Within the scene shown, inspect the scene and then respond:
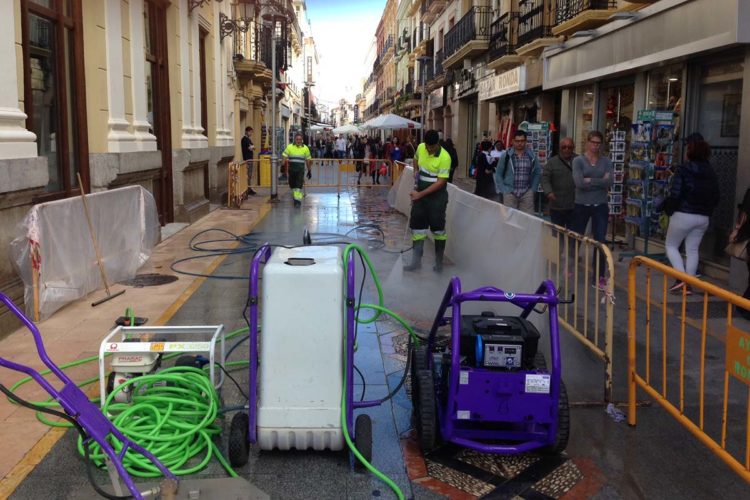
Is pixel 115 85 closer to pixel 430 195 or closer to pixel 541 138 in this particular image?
pixel 430 195

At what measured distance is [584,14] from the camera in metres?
13.9

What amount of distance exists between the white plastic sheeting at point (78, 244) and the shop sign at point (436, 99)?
29.6 metres

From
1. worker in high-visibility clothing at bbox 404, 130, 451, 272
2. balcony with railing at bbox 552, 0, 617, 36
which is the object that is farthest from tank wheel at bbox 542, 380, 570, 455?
balcony with railing at bbox 552, 0, 617, 36

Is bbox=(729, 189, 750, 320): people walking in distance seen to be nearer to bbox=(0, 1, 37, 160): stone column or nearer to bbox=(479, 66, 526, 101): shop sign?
bbox=(0, 1, 37, 160): stone column

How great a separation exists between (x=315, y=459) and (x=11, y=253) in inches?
147

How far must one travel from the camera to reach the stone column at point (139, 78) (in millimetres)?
10734

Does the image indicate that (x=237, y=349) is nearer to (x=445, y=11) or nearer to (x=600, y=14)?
(x=600, y=14)

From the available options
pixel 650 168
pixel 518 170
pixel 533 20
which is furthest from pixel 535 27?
pixel 650 168

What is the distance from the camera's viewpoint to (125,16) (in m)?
10.4

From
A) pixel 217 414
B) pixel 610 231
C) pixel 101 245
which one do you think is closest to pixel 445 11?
pixel 610 231

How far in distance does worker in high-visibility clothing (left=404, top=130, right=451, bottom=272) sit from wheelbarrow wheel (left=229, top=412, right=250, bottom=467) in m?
5.63

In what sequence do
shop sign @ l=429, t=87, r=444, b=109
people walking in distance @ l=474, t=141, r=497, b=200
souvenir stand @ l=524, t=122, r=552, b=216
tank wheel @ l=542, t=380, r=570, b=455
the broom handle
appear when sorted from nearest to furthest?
tank wheel @ l=542, t=380, r=570, b=455, the broom handle, people walking in distance @ l=474, t=141, r=497, b=200, souvenir stand @ l=524, t=122, r=552, b=216, shop sign @ l=429, t=87, r=444, b=109

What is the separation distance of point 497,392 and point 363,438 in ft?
2.47

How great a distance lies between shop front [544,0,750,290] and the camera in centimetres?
905
